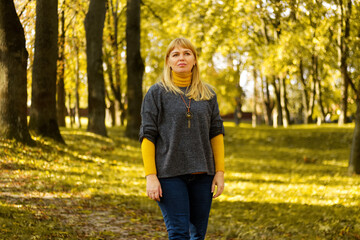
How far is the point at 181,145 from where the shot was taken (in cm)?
308

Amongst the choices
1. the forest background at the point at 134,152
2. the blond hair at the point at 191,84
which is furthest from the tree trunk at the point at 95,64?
the blond hair at the point at 191,84

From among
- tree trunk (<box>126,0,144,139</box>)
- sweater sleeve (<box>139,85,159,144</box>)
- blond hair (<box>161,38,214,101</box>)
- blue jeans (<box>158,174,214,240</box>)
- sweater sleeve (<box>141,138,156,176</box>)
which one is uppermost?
tree trunk (<box>126,0,144,139</box>)

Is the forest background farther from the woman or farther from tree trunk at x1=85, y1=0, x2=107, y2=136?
the woman

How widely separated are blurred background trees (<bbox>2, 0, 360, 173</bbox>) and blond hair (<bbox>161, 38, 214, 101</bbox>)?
7.45 m

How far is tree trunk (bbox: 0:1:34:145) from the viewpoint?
32.7ft

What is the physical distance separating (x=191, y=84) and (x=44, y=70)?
31.7ft

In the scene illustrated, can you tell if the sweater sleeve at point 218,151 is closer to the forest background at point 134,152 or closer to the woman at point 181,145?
the woman at point 181,145

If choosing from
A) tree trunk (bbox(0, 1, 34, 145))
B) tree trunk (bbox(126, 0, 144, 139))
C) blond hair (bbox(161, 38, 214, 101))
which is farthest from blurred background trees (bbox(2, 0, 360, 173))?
blond hair (bbox(161, 38, 214, 101))

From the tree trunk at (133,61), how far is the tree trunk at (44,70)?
557 cm

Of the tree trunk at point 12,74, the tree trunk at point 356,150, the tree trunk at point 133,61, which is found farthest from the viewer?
the tree trunk at point 133,61

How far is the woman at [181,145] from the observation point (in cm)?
303

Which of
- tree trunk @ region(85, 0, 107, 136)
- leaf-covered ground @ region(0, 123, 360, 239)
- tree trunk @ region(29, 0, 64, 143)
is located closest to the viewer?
leaf-covered ground @ region(0, 123, 360, 239)

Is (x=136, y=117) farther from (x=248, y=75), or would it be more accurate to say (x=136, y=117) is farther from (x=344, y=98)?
(x=248, y=75)

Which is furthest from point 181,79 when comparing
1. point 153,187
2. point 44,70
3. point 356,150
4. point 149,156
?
point 356,150
